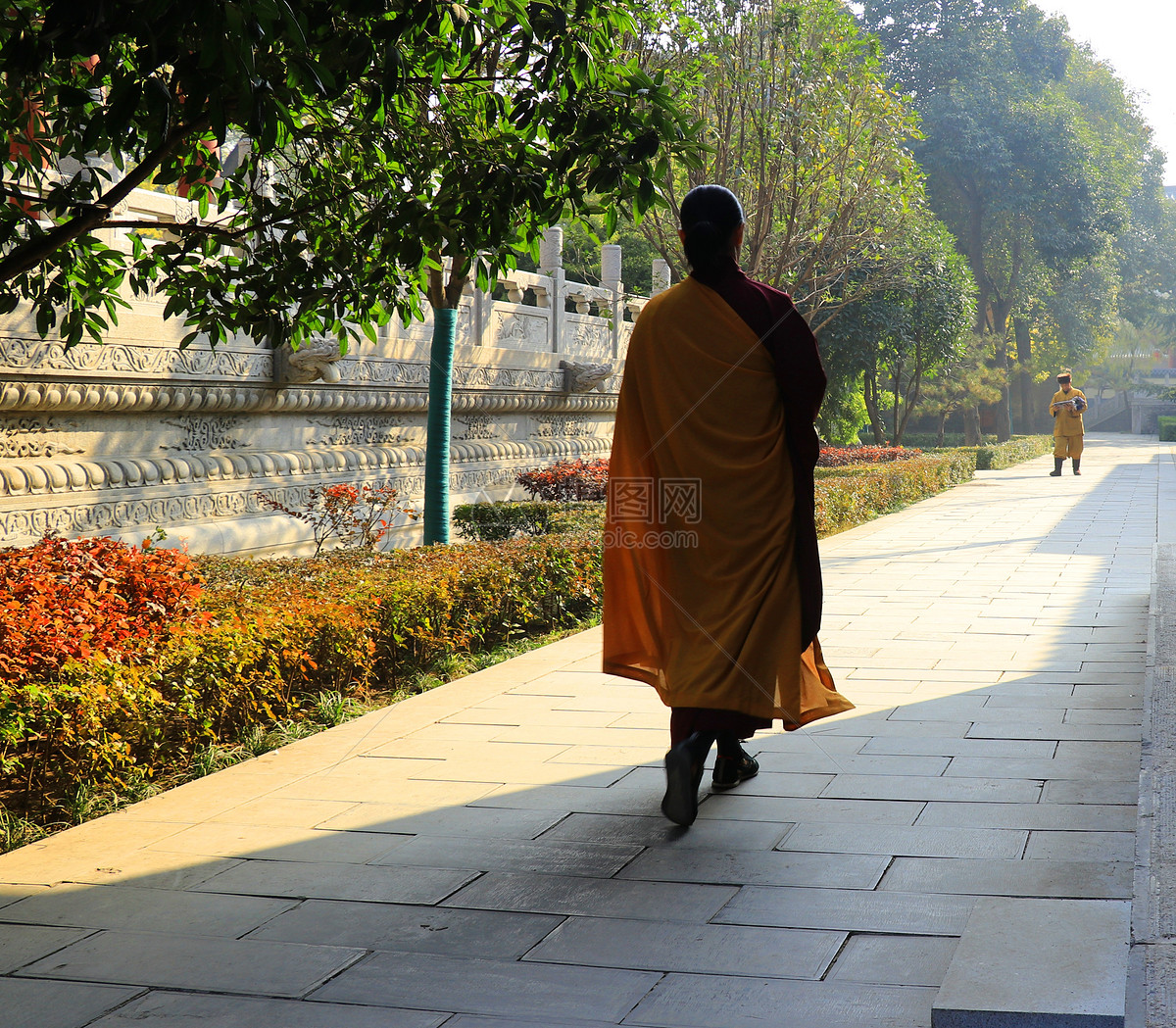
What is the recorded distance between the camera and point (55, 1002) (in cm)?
233

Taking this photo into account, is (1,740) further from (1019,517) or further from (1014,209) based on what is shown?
(1014,209)

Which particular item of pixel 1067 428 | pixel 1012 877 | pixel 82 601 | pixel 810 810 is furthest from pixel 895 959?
pixel 1067 428

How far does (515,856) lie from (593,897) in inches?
14.4

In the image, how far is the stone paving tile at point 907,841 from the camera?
3.09 metres

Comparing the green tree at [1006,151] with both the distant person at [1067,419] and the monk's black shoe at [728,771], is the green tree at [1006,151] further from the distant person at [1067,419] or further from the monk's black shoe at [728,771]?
the monk's black shoe at [728,771]

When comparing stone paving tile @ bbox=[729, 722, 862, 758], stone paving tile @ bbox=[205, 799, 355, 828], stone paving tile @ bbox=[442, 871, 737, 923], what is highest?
stone paving tile @ bbox=[442, 871, 737, 923]

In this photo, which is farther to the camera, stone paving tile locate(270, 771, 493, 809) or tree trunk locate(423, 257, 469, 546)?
tree trunk locate(423, 257, 469, 546)

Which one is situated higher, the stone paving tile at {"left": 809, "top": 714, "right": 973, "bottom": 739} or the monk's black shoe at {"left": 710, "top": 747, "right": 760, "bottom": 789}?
the monk's black shoe at {"left": 710, "top": 747, "right": 760, "bottom": 789}

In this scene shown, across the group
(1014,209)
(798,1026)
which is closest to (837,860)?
(798,1026)

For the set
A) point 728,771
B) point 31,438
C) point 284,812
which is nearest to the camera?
point 284,812

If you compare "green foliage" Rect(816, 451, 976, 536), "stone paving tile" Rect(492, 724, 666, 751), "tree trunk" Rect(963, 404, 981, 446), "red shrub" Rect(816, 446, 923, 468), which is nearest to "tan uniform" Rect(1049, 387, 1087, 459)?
"green foliage" Rect(816, 451, 976, 536)

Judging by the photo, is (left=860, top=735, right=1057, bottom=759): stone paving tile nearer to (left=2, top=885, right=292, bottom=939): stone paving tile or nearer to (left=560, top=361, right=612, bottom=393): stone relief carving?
(left=2, top=885, right=292, bottom=939): stone paving tile

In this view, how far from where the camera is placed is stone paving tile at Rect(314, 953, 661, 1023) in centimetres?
227

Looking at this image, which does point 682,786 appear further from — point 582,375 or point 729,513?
point 582,375
